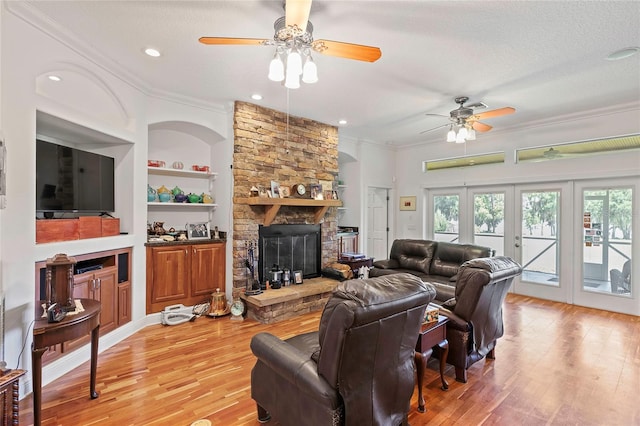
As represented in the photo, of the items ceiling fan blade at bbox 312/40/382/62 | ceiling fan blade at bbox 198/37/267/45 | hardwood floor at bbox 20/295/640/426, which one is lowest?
hardwood floor at bbox 20/295/640/426

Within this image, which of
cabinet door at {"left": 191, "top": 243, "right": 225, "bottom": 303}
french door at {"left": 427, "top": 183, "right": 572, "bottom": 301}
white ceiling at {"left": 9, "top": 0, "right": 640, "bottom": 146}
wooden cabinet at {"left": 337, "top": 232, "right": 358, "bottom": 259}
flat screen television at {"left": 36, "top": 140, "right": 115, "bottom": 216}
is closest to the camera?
white ceiling at {"left": 9, "top": 0, "right": 640, "bottom": 146}

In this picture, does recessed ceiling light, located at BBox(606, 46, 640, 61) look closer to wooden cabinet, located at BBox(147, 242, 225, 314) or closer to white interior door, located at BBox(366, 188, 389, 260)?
white interior door, located at BBox(366, 188, 389, 260)

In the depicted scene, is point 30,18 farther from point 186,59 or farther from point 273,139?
point 273,139

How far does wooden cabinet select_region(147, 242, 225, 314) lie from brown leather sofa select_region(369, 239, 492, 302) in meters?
2.48

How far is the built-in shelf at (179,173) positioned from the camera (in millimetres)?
4082

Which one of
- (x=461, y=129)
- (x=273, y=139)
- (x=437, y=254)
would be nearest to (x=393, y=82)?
(x=461, y=129)

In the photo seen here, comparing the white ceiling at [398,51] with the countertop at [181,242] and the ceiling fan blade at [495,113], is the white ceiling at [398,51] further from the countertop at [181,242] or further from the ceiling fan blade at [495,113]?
the countertop at [181,242]

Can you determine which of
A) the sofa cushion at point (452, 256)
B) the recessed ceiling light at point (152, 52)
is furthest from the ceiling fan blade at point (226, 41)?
the sofa cushion at point (452, 256)

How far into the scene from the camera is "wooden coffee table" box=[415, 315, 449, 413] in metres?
2.22

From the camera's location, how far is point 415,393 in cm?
248

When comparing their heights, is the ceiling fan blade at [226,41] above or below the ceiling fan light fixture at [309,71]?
above

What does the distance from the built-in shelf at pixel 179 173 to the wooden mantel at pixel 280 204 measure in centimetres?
67

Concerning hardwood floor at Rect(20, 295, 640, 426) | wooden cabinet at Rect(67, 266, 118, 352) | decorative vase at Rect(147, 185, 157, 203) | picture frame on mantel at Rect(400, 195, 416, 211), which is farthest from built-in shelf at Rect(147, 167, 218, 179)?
picture frame on mantel at Rect(400, 195, 416, 211)

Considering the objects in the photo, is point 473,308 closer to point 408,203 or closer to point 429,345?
A: point 429,345
